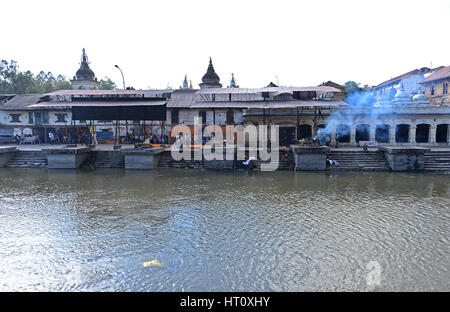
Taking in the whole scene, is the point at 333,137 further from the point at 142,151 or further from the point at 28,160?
the point at 28,160

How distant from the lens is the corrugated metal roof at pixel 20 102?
3391 centimetres

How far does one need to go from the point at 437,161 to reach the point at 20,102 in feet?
136

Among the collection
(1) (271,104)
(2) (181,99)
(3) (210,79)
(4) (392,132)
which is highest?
(3) (210,79)

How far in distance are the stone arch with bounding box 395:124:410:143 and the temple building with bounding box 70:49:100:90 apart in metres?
37.9

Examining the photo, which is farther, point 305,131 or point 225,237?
point 305,131

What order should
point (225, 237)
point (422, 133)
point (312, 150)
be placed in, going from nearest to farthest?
point (225, 237), point (312, 150), point (422, 133)

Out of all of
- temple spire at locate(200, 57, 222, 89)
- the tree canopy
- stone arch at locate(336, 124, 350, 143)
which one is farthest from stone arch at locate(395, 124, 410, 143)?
the tree canopy

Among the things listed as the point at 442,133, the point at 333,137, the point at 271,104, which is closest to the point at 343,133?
the point at 333,137

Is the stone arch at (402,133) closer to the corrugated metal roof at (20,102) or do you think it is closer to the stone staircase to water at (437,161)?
the stone staircase to water at (437,161)

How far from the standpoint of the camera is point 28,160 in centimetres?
2525

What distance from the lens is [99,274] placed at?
7.74 meters

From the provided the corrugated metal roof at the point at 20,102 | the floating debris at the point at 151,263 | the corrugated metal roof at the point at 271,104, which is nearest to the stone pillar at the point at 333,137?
the corrugated metal roof at the point at 271,104

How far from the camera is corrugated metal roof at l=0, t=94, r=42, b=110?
33.9m
